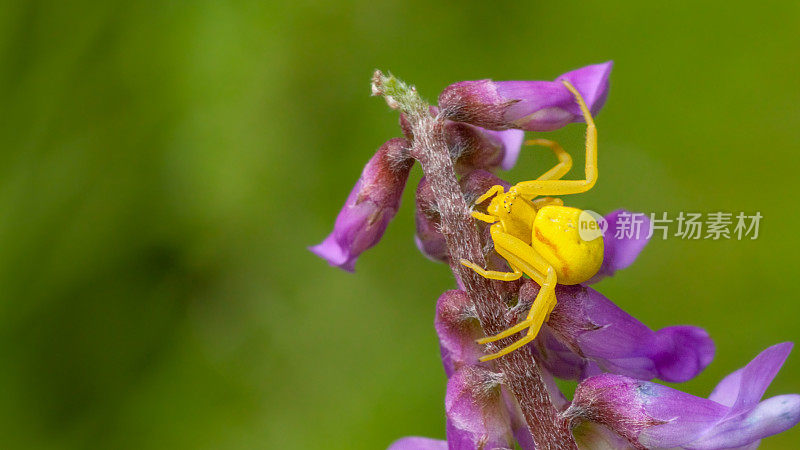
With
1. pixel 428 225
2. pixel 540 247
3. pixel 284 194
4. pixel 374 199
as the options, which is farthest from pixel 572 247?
pixel 284 194

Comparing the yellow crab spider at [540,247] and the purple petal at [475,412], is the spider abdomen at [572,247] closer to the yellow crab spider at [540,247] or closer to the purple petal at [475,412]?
the yellow crab spider at [540,247]

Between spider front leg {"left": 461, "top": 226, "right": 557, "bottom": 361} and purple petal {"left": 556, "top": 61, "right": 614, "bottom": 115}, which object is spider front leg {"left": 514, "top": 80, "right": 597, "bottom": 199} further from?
Result: spider front leg {"left": 461, "top": 226, "right": 557, "bottom": 361}

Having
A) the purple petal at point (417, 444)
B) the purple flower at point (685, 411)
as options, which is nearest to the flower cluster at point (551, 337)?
the purple flower at point (685, 411)

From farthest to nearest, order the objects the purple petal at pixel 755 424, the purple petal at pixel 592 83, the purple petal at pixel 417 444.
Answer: the purple petal at pixel 417 444 < the purple petal at pixel 592 83 < the purple petal at pixel 755 424

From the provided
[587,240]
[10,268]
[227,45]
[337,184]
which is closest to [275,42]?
[227,45]

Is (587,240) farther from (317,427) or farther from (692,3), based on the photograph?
(692,3)
